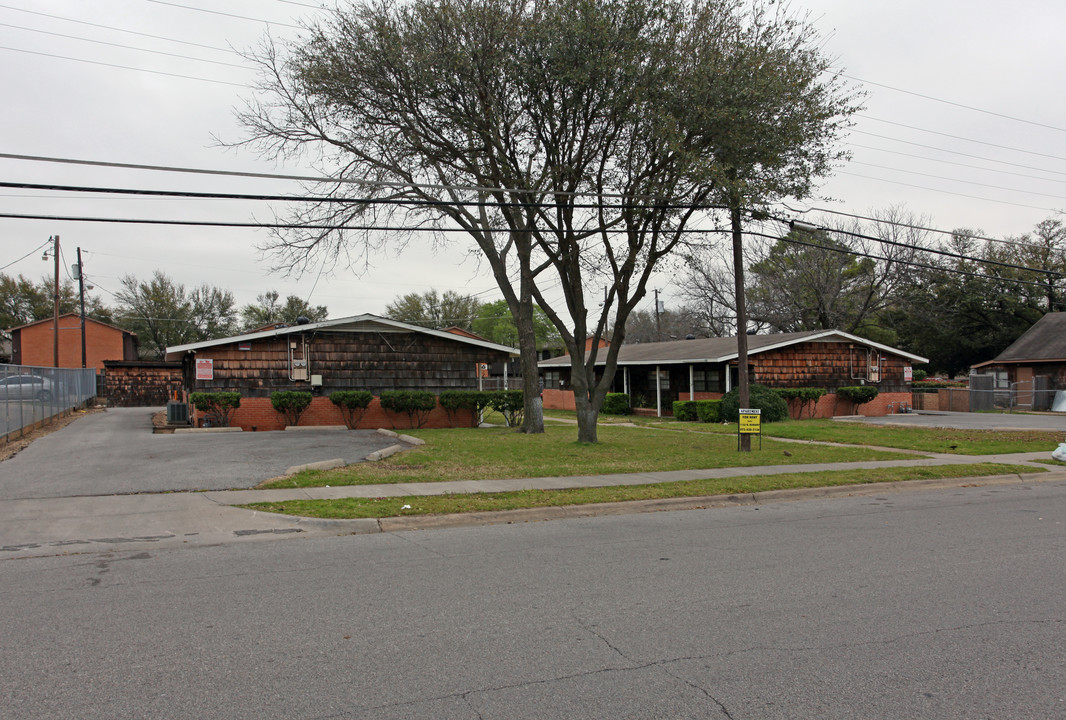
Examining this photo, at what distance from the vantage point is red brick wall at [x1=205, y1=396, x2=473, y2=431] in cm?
2539

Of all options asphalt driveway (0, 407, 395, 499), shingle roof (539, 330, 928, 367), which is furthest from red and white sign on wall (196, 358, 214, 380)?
shingle roof (539, 330, 928, 367)

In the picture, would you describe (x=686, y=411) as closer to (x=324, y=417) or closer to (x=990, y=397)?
(x=324, y=417)

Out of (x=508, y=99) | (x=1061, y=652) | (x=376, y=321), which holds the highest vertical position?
(x=508, y=99)

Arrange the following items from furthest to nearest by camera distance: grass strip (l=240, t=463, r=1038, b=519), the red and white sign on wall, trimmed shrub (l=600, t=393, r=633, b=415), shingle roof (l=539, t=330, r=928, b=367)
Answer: trimmed shrub (l=600, t=393, r=633, b=415), shingle roof (l=539, t=330, r=928, b=367), the red and white sign on wall, grass strip (l=240, t=463, r=1038, b=519)

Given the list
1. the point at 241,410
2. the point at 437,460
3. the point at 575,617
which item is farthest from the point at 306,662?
the point at 241,410

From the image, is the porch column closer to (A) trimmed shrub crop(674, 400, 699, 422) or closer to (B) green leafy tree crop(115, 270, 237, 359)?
(A) trimmed shrub crop(674, 400, 699, 422)

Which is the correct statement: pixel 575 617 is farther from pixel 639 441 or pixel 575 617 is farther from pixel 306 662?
pixel 639 441

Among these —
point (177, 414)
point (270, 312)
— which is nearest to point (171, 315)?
point (270, 312)

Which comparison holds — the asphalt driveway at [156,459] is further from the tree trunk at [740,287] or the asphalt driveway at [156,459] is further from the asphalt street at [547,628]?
the tree trunk at [740,287]

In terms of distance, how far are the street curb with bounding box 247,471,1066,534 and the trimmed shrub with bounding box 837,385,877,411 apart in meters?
19.5

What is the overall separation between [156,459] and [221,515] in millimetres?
6260

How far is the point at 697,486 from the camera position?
12516mm

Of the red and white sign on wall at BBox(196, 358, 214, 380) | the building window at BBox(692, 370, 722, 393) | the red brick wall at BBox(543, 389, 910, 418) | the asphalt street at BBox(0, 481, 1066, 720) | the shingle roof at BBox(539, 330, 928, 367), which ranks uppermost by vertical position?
the shingle roof at BBox(539, 330, 928, 367)

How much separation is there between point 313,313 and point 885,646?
7645 centimetres
